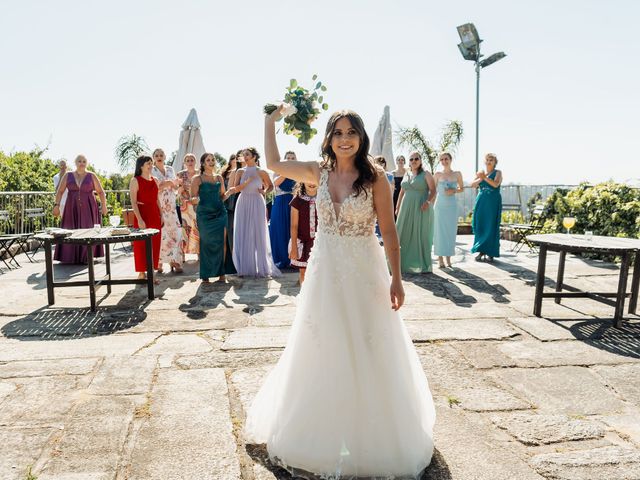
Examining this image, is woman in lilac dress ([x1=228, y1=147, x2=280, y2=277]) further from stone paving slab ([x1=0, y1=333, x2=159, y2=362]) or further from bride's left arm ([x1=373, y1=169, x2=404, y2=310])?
bride's left arm ([x1=373, y1=169, x2=404, y2=310])

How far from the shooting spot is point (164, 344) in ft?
14.5

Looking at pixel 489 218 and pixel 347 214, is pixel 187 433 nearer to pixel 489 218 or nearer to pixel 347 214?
pixel 347 214

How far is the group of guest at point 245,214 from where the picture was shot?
711 centimetres

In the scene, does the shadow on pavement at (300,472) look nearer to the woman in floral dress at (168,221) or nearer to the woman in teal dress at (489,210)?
the woman in floral dress at (168,221)

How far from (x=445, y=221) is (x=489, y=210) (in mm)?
1001

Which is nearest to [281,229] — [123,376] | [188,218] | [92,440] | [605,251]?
→ [188,218]

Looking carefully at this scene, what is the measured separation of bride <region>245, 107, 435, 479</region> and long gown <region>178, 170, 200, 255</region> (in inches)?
257

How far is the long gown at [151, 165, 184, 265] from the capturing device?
8211 mm

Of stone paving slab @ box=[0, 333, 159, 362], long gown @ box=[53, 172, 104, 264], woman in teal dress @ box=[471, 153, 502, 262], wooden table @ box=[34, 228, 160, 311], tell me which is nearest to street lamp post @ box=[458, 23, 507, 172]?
woman in teal dress @ box=[471, 153, 502, 262]

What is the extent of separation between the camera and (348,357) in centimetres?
249

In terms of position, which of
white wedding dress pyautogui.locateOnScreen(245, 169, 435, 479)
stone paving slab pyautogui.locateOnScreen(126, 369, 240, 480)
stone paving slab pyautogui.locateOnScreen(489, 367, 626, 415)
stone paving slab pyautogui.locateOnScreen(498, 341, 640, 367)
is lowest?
stone paving slab pyautogui.locateOnScreen(126, 369, 240, 480)

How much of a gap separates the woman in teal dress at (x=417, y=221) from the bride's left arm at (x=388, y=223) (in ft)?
18.0

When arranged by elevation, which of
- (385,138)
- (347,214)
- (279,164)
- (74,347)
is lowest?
(74,347)

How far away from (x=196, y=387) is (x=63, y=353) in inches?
57.3
